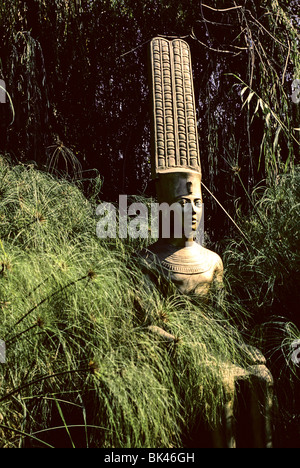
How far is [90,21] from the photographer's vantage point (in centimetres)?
366

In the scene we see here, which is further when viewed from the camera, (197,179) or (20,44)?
(20,44)

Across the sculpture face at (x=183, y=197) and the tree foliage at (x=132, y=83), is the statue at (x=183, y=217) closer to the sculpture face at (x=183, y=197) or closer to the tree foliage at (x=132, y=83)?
the sculpture face at (x=183, y=197)

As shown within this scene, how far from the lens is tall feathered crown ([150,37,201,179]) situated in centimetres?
247

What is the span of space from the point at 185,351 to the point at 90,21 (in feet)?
8.10

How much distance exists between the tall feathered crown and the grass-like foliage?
1.67ft

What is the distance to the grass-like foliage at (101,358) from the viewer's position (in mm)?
1866

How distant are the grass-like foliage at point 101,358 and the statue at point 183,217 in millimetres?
72
